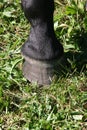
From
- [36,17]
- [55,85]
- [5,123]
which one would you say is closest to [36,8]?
[36,17]

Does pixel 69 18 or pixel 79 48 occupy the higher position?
pixel 69 18

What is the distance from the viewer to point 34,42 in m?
2.47

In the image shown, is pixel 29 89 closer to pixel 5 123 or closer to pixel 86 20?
pixel 5 123

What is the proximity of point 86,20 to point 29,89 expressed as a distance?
2.21ft

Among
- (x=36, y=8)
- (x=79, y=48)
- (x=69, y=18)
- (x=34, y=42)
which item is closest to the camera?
(x=36, y=8)

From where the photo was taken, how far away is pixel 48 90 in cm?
251

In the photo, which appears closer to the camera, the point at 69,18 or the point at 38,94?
the point at 38,94

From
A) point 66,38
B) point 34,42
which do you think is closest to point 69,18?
point 66,38

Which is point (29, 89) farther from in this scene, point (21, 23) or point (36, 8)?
point (21, 23)

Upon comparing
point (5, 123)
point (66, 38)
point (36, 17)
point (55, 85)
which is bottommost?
point (5, 123)

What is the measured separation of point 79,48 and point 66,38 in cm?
15

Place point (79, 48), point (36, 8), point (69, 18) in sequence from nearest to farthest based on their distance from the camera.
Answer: point (36, 8) < point (79, 48) < point (69, 18)

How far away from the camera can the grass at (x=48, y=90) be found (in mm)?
2336

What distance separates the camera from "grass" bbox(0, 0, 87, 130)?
2.34 m
